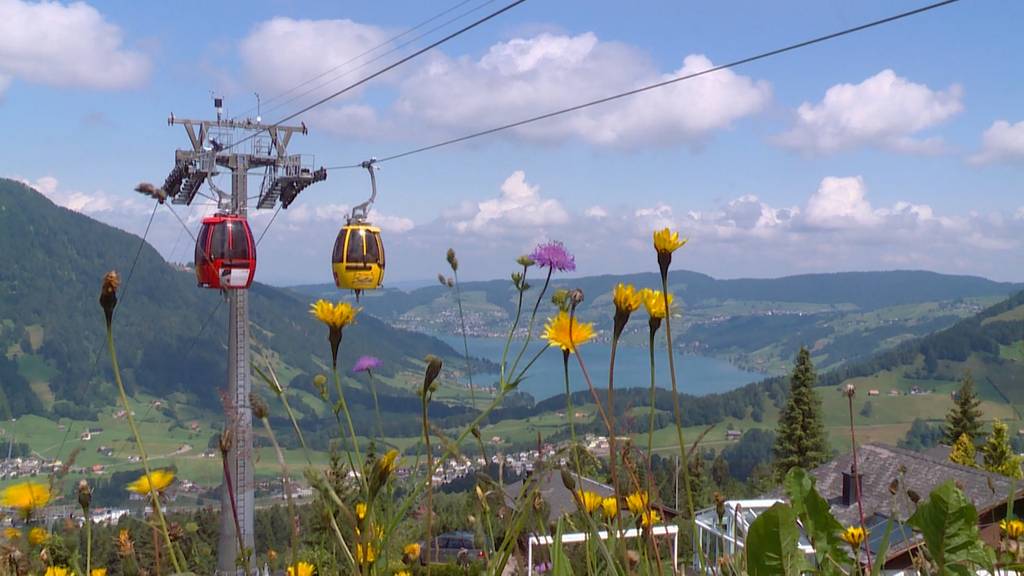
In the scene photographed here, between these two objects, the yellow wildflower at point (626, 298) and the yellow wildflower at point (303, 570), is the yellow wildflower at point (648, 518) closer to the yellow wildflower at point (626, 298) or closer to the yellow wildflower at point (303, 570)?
the yellow wildflower at point (626, 298)

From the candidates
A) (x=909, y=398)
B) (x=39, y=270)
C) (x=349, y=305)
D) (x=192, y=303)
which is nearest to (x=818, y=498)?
(x=349, y=305)

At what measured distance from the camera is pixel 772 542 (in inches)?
41.8

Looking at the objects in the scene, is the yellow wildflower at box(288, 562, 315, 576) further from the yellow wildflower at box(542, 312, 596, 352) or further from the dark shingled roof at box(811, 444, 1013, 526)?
the dark shingled roof at box(811, 444, 1013, 526)

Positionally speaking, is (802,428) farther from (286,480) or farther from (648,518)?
(286,480)

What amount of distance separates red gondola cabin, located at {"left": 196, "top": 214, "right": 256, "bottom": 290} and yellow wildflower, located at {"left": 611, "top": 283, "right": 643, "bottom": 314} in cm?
1148

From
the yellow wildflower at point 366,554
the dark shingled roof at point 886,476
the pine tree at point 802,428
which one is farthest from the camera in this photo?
the pine tree at point 802,428

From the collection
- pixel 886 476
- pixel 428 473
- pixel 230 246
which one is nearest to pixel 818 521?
pixel 428 473

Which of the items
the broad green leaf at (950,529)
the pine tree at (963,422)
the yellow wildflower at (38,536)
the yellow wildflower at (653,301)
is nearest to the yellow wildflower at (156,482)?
the yellow wildflower at (38,536)

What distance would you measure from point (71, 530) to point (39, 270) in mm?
213460

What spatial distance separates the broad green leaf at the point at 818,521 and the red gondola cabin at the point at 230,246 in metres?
11.6

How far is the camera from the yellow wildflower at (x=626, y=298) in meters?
1.29

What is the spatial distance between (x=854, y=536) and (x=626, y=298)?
506mm

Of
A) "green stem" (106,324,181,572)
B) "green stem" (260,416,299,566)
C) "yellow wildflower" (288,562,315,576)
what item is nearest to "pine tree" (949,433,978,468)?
"yellow wildflower" (288,562,315,576)

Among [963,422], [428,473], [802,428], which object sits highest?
[428,473]
